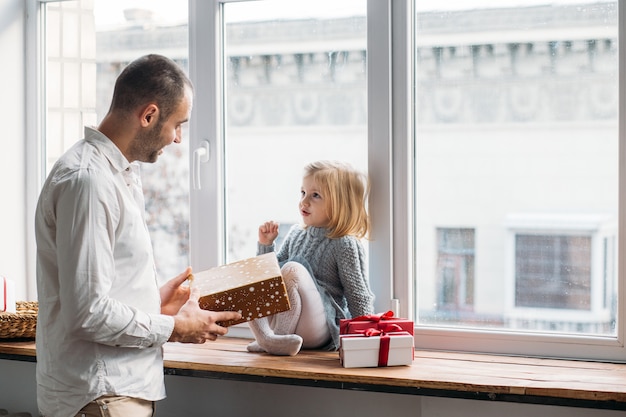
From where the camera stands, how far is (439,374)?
7.19ft

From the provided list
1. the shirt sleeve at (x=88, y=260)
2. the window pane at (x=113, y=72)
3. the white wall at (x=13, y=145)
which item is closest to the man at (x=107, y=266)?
the shirt sleeve at (x=88, y=260)

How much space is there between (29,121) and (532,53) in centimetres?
180

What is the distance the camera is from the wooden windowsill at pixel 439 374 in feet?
6.72

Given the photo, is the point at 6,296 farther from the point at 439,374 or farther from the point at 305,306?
the point at 439,374

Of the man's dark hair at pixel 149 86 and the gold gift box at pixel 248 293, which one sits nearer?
the man's dark hair at pixel 149 86

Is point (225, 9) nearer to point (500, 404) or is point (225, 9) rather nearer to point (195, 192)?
point (195, 192)

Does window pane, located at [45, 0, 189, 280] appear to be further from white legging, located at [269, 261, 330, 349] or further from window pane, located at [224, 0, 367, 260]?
white legging, located at [269, 261, 330, 349]

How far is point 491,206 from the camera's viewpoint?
2494 mm

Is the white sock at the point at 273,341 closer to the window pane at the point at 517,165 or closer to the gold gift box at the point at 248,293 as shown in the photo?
the gold gift box at the point at 248,293

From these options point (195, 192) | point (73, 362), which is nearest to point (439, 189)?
point (195, 192)

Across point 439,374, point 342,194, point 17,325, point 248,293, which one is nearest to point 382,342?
point 439,374

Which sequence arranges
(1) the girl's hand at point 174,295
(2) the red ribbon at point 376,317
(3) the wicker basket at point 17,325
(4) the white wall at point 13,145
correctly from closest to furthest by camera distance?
(1) the girl's hand at point 174,295 < (2) the red ribbon at point 376,317 < (3) the wicker basket at point 17,325 < (4) the white wall at point 13,145

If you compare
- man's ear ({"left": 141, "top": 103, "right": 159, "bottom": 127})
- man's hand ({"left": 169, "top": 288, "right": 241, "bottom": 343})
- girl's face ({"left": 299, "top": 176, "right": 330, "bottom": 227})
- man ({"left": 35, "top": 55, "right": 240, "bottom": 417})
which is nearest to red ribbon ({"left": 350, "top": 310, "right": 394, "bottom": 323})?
girl's face ({"left": 299, "top": 176, "right": 330, "bottom": 227})

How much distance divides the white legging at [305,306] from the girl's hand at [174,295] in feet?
1.07
